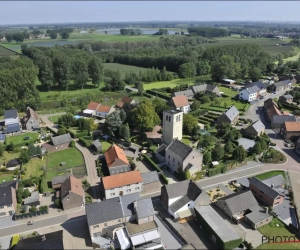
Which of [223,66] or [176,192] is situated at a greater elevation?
[223,66]

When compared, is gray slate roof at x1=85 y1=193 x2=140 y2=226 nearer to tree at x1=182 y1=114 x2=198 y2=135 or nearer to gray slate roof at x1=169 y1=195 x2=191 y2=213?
gray slate roof at x1=169 y1=195 x2=191 y2=213

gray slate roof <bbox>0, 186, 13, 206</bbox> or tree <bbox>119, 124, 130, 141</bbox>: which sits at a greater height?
tree <bbox>119, 124, 130, 141</bbox>

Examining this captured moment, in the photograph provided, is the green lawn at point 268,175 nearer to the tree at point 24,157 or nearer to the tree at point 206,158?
the tree at point 206,158

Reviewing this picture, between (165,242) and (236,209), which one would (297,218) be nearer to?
(236,209)

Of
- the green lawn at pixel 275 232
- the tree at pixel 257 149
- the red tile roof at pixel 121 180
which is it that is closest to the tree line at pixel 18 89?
the red tile roof at pixel 121 180

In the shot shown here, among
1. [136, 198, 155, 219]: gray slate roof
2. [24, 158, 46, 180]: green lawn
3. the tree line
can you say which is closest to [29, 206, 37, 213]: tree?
[24, 158, 46, 180]: green lawn

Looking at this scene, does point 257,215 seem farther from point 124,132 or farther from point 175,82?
point 175,82

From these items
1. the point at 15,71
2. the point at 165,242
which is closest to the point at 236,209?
the point at 165,242
